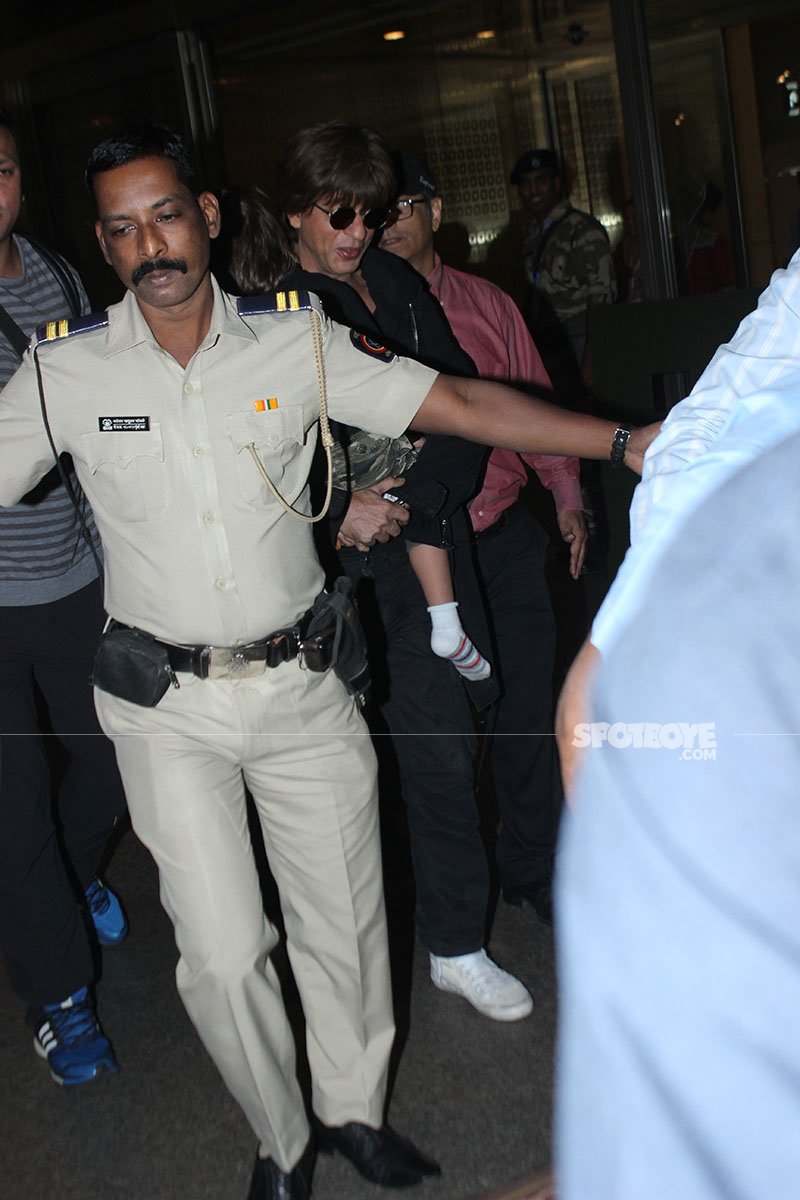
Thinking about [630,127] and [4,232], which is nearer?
[4,232]

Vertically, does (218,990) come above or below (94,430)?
below

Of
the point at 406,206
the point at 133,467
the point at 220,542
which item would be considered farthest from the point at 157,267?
the point at 406,206

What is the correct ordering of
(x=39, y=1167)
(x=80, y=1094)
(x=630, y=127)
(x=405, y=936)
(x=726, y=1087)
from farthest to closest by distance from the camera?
(x=630, y=127)
(x=405, y=936)
(x=80, y=1094)
(x=39, y=1167)
(x=726, y=1087)

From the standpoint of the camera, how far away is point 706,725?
0.57m

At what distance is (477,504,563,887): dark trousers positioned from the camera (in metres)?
3.13

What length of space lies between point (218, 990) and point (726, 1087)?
1.70 meters

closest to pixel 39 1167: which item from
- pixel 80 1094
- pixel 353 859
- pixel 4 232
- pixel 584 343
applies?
pixel 80 1094

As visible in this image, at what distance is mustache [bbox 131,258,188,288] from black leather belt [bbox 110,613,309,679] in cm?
57

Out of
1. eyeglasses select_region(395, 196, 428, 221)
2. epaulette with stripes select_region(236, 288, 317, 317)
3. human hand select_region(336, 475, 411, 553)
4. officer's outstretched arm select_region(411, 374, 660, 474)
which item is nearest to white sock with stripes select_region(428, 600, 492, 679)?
human hand select_region(336, 475, 411, 553)

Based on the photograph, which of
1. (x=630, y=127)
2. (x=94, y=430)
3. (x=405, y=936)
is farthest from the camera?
(x=630, y=127)

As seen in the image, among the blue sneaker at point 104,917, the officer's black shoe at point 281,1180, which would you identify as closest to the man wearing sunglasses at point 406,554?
the officer's black shoe at point 281,1180

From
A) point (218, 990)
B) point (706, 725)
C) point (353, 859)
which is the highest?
point (706, 725)

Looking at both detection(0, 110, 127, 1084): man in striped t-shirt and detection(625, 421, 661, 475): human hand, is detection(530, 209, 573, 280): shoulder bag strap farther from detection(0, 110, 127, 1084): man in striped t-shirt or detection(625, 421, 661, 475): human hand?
detection(625, 421, 661, 475): human hand

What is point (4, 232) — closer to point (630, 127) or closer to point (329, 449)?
point (329, 449)
